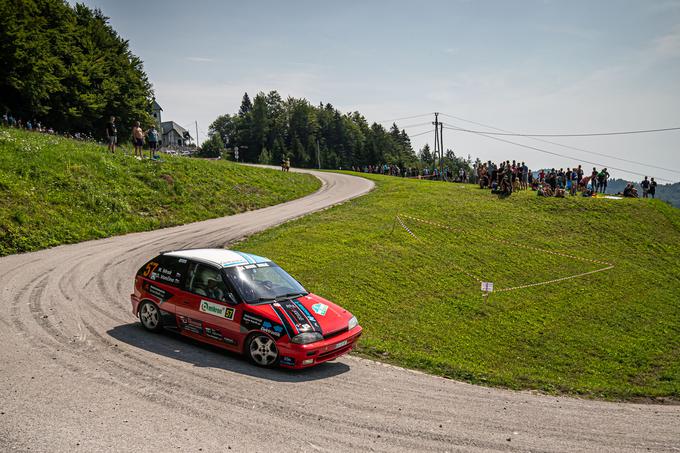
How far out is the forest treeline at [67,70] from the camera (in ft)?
116

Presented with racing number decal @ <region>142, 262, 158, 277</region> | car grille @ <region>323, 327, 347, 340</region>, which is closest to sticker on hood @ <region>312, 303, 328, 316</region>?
car grille @ <region>323, 327, 347, 340</region>

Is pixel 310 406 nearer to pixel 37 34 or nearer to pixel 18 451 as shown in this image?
pixel 18 451

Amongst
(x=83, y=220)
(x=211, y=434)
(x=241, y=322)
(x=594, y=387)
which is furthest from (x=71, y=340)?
(x=83, y=220)

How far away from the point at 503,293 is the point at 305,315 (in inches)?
417

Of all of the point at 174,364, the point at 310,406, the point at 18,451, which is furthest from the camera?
the point at 174,364

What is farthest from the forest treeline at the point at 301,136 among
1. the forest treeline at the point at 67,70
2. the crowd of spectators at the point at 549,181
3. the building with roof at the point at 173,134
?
the crowd of spectators at the point at 549,181

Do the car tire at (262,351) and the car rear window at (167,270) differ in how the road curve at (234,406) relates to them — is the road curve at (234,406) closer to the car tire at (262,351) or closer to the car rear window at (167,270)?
the car tire at (262,351)

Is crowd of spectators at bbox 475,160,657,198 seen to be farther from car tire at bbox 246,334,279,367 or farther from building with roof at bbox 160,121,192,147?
building with roof at bbox 160,121,192,147

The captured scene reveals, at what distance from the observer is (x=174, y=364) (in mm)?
8289

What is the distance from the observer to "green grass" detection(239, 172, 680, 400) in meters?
11.5

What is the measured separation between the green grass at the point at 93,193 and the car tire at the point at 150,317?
9399mm

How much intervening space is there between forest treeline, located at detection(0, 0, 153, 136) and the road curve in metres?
33.0

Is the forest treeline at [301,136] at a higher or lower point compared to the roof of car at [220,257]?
higher

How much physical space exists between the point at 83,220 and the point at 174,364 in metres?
14.6
